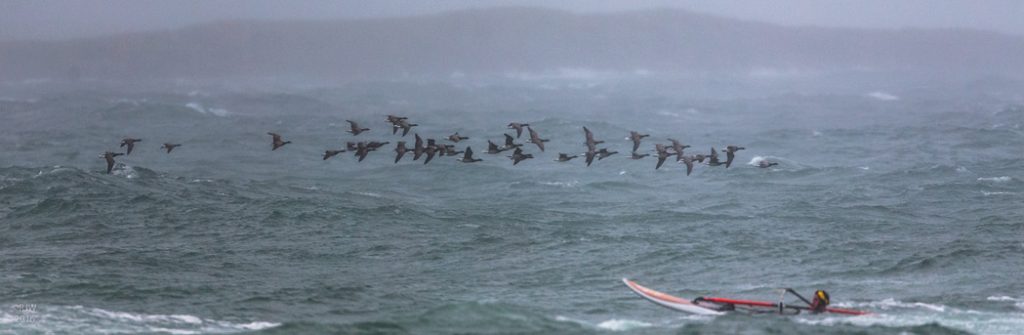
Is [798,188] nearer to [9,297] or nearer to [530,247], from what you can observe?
[530,247]

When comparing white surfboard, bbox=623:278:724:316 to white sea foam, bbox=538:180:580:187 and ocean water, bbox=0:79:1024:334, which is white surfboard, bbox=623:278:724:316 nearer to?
ocean water, bbox=0:79:1024:334

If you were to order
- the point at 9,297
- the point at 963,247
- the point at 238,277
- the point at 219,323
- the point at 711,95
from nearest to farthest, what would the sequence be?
the point at 219,323
the point at 9,297
the point at 238,277
the point at 963,247
the point at 711,95

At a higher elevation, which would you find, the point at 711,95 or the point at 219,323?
the point at 711,95

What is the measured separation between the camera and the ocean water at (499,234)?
55.9 metres

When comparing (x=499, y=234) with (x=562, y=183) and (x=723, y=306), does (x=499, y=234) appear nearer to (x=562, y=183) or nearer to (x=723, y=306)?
(x=562, y=183)

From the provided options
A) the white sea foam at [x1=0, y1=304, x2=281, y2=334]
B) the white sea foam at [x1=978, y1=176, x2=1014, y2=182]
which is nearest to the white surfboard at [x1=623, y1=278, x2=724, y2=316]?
the white sea foam at [x1=0, y1=304, x2=281, y2=334]

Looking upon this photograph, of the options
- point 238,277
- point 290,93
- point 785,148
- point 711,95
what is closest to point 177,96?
point 290,93

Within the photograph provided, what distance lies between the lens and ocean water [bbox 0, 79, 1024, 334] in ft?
183

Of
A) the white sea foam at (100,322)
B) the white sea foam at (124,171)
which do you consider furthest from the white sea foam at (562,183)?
the white sea foam at (100,322)

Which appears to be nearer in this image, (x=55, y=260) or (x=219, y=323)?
(x=219, y=323)

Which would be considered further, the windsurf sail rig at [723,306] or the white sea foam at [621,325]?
the windsurf sail rig at [723,306]

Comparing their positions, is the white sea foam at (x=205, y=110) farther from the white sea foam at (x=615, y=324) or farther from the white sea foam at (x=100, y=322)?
the white sea foam at (x=615, y=324)

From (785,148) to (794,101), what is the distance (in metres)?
67.3

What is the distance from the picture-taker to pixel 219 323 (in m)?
54.7
